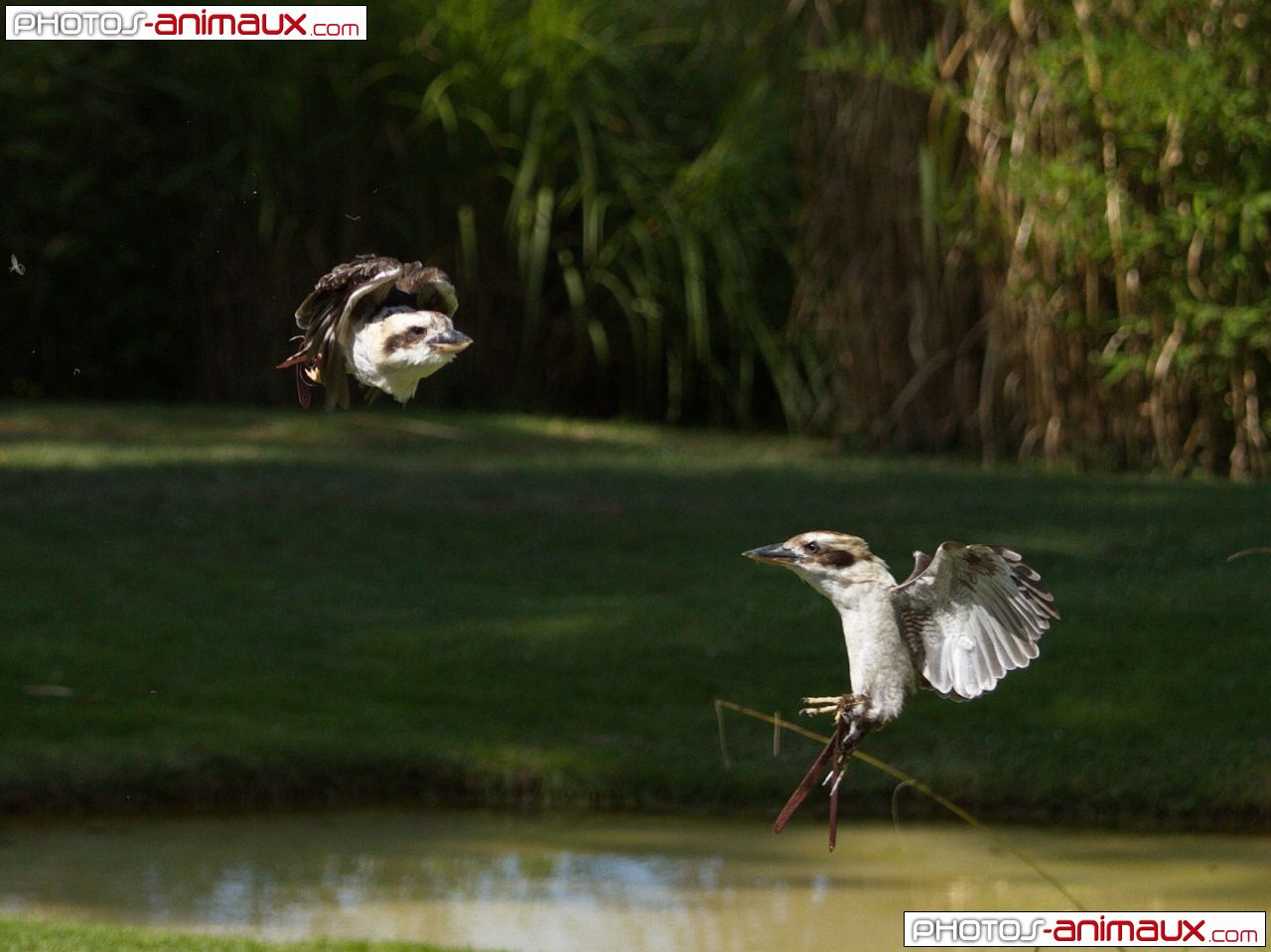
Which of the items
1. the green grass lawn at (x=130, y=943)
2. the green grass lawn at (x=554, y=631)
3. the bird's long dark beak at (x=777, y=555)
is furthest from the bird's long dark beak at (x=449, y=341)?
the green grass lawn at (x=554, y=631)

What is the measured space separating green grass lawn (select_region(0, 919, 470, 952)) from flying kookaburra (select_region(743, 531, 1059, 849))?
5.19 metres

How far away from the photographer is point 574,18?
1214 cm

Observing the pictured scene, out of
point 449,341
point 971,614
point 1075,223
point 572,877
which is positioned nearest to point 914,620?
point 971,614

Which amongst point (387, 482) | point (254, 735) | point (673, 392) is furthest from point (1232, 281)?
point (254, 735)

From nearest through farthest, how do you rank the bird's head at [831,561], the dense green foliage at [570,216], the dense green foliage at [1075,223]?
the bird's head at [831,561]
the dense green foliage at [570,216]
the dense green foliage at [1075,223]

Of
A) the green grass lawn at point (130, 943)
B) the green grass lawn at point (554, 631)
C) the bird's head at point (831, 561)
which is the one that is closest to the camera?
the bird's head at point (831, 561)

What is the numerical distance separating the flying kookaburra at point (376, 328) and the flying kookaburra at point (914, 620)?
184 mm

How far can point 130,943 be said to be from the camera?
5.79 m

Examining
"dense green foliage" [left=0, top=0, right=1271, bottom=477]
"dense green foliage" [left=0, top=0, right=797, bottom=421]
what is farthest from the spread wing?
"dense green foliage" [left=0, top=0, right=1271, bottom=477]

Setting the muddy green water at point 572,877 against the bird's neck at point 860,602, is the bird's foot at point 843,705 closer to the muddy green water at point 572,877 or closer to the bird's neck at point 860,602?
the bird's neck at point 860,602

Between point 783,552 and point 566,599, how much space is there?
371 inches

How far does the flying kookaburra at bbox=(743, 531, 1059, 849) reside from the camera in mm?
857

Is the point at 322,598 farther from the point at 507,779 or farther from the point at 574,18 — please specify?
the point at 574,18

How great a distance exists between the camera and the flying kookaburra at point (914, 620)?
86 cm
